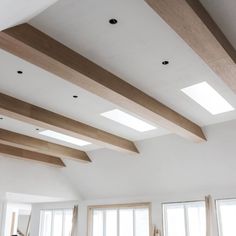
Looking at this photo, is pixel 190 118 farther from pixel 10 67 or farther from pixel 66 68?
pixel 10 67

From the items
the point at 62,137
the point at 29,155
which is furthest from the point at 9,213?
the point at 62,137

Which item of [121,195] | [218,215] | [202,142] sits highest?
[202,142]

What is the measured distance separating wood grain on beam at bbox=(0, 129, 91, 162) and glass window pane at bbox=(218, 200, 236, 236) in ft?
12.8

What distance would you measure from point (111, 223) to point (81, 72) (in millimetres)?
7050

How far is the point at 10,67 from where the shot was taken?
4.52 metres

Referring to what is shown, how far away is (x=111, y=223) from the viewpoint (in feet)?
33.1

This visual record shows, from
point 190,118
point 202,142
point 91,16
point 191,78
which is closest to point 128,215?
point 202,142

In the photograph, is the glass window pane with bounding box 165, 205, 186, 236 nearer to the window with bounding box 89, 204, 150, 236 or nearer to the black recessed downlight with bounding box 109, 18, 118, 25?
the window with bounding box 89, 204, 150, 236

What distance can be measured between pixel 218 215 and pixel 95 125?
148 inches

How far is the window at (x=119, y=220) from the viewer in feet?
30.7

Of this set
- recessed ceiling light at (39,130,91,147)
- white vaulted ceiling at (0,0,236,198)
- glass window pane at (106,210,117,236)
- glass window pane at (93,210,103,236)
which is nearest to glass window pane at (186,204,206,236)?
white vaulted ceiling at (0,0,236,198)

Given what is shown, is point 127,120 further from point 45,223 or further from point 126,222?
point 45,223

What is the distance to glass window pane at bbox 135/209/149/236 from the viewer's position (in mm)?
9242

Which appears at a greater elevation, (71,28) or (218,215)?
(71,28)
